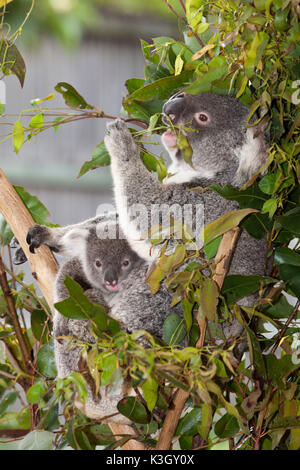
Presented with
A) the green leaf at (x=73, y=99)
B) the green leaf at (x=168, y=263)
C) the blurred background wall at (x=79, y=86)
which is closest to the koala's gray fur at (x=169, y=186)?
the green leaf at (x=73, y=99)

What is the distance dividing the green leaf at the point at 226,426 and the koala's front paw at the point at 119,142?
2.34 ft

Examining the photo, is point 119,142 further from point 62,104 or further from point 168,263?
point 62,104

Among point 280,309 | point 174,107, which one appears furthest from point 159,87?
point 280,309

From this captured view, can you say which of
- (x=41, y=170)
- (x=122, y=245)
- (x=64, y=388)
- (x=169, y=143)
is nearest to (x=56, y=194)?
(x=41, y=170)

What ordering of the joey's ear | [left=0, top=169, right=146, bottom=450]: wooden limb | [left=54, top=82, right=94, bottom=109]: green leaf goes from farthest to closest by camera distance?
the joey's ear, [left=0, top=169, right=146, bottom=450]: wooden limb, [left=54, top=82, right=94, bottom=109]: green leaf

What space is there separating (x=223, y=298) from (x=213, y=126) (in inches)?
25.9

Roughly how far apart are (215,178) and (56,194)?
1973 millimetres

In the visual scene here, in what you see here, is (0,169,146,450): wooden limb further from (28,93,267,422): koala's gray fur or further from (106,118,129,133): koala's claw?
(106,118,129,133): koala's claw

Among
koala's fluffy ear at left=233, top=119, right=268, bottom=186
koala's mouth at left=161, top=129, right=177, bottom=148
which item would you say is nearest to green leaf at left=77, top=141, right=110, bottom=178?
koala's mouth at left=161, top=129, right=177, bottom=148

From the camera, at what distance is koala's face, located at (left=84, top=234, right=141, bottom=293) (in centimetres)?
160

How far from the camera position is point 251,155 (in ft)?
4.67

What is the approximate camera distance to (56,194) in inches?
133

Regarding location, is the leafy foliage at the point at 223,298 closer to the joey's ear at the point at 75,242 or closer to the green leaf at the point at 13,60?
the green leaf at the point at 13,60

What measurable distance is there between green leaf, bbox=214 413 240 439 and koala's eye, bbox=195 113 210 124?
2.66 feet
